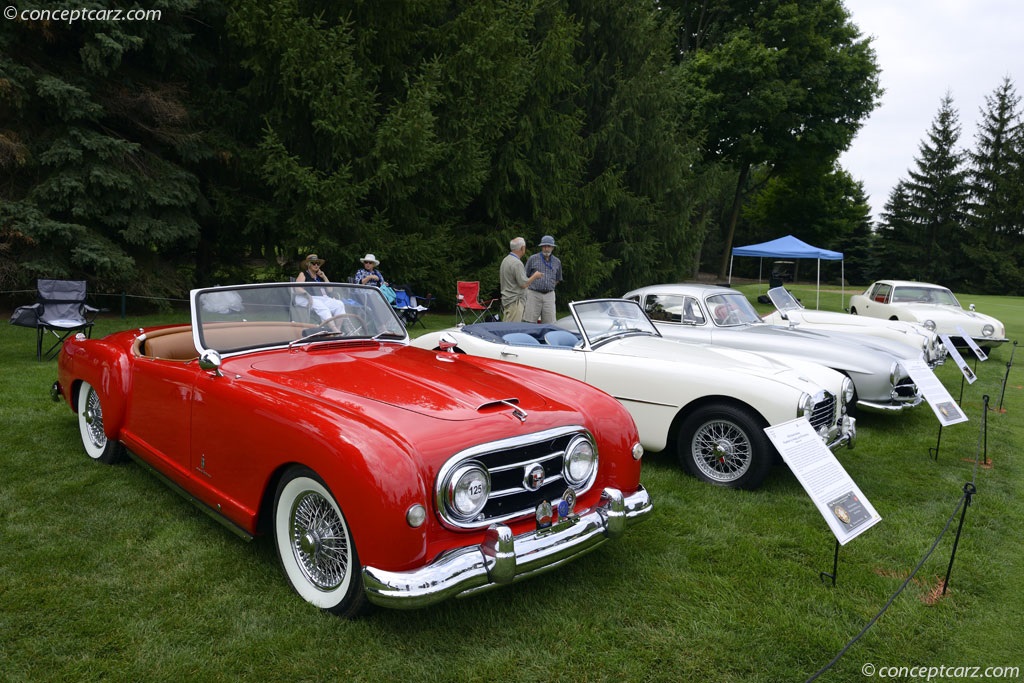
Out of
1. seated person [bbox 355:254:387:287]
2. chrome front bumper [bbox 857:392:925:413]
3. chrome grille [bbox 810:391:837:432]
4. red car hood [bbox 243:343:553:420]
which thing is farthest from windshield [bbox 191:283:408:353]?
seated person [bbox 355:254:387:287]

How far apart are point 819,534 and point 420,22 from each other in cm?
1489

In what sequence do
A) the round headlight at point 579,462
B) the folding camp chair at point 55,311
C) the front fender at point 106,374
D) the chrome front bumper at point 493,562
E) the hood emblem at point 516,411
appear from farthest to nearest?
the folding camp chair at point 55,311 → the front fender at point 106,374 → the round headlight at point 579,462 → the hood emblem at point 516,411 → the chrome front bumper at point 493,562

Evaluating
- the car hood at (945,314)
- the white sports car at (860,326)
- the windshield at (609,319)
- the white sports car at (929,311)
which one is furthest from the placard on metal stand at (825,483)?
the car hood at (945,314)

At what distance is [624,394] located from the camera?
551 centimetres

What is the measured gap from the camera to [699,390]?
516 centimetres

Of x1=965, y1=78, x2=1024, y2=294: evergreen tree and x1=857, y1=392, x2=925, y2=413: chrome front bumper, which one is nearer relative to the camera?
x1=857, y1=392, x2=925, y2=413: chrome front bumper

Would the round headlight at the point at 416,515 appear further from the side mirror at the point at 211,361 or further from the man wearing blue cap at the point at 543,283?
the man wearing blue cap at the point at 543,283

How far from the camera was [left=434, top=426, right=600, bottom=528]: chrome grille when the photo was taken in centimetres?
288

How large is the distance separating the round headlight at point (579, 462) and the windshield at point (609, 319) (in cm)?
265

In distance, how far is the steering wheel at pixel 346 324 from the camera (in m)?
4.39

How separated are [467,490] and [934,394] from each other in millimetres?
4702

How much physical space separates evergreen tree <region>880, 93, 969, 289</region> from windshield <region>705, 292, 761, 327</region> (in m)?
42.1

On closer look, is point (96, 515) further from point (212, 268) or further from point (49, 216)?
point (212, 268)

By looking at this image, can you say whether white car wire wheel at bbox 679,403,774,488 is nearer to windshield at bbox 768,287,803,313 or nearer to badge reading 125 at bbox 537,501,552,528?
badge reading 125 at bbox 537,501,552,528
